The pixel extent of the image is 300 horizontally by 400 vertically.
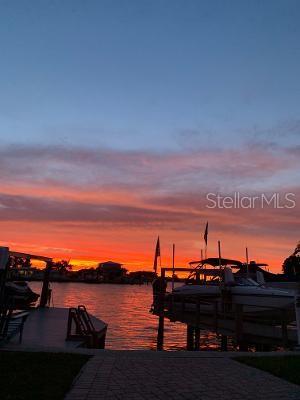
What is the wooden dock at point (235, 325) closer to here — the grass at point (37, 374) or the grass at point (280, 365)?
the grass at point (280, 365)

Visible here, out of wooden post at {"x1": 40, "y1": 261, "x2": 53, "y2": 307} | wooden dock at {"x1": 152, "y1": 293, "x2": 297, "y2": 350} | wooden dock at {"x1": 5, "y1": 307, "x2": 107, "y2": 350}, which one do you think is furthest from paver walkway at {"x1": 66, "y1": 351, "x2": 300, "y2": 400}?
wooden post at {"x1": 40, "y1": 261, "x2": 53, "y2": 307}

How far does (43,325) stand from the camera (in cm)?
2009

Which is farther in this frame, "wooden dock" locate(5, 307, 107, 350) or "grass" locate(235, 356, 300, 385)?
"wooden dock" locate(5, 307, 107, 350)

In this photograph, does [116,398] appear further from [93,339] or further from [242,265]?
[242,265]

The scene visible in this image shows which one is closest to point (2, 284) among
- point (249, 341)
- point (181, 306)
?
point (249, 341)

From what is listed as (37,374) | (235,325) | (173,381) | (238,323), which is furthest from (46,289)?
(173,381)

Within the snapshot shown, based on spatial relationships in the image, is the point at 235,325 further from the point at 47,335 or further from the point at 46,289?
the point at 46,289

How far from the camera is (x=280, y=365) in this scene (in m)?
10.3

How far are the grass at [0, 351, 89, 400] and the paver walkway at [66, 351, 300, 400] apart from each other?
0.27 m

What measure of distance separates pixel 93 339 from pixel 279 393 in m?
10.4

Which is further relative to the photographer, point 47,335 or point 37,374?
point 47,335

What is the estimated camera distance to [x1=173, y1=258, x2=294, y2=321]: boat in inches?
842

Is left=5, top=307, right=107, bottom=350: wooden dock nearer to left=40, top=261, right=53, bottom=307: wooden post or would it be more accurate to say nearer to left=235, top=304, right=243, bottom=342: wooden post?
left=235, top=304, right=243, bottom=342: wooden post

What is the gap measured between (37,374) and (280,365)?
5656mm
